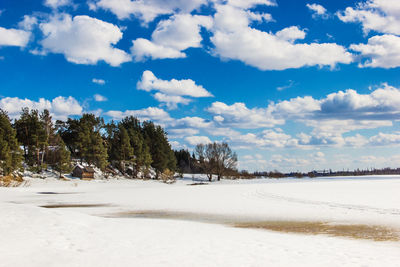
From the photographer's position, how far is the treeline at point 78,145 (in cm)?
5234

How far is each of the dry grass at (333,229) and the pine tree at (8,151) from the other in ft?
142

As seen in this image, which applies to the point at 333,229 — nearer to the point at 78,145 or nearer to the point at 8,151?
the point at 8,151

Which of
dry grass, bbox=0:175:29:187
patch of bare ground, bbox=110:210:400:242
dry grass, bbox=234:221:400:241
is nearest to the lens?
dry grass, bbox=234:221:400:241

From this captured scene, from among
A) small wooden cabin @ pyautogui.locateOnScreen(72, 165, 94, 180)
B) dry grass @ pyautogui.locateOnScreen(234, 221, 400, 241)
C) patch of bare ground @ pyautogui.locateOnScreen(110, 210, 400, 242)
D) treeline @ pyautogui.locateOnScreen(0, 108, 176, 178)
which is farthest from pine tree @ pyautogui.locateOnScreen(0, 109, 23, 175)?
dry grass @ pyautogui.locateOnScreen(234, 221, 400, 241)

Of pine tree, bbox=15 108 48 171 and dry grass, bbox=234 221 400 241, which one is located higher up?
pine tree, bbox=15 108 48 171

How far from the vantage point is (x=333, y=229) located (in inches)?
563

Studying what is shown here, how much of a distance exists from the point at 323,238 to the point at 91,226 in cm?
895

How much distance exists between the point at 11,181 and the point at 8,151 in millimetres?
4669

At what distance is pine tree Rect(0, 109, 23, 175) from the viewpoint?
4869 centimetres

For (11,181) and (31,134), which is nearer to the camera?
(11,181)

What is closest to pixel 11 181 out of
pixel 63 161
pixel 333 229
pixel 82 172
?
pixel 63 161

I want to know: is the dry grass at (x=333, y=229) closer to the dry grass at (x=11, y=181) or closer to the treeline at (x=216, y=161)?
the dry grass at (x=11, y=181)

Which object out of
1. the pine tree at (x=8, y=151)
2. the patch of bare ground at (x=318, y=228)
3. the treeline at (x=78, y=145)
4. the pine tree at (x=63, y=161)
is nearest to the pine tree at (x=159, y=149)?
the treeline at (x=78, y=145)

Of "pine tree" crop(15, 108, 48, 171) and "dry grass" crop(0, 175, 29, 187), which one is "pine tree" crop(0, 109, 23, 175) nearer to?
"dry grass" crop(0, 175, 29, 187)
